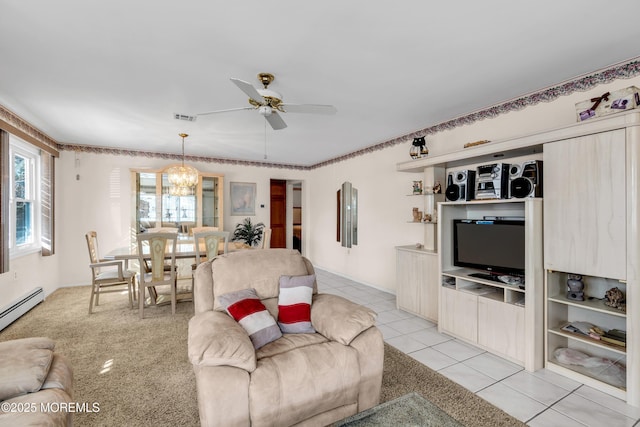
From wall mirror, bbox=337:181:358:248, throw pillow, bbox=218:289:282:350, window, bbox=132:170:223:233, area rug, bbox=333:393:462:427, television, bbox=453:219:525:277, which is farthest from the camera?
wall mirror, bbox=337:181:358:248

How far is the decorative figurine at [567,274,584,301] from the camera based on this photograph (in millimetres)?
2348

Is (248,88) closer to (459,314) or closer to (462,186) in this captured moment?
(462,186)

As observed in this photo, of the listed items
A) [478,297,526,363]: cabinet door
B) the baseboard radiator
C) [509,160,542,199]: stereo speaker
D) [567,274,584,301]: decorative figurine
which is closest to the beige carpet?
the baseboard radiator

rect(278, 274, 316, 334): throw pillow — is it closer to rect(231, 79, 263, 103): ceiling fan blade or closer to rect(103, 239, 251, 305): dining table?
rect(231, 79, 263, 103): ceiling fan blade

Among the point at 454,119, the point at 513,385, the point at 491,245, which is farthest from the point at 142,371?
the point at 454,119

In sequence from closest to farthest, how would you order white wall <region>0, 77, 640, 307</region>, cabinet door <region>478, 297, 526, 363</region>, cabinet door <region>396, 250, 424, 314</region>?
cabinet door <region>478, 297, 526, 363</region> < cabinet door <region>396, 250, 424, 314</region> < white wall <region>0, 77, 640, 307</region>

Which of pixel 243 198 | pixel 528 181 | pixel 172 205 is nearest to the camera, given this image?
pixel 528 181

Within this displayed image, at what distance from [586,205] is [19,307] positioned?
227 inches

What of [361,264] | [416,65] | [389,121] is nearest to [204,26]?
[416,65]

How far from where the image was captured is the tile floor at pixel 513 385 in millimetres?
1850

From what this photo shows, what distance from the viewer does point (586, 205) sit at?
218 centimetres

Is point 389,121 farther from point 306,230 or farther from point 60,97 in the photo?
point 306,230

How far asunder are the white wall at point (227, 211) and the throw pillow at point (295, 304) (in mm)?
2451

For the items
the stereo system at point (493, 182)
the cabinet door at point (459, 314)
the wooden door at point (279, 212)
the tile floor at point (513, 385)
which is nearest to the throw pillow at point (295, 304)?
the tile floor at point (513, 385)
